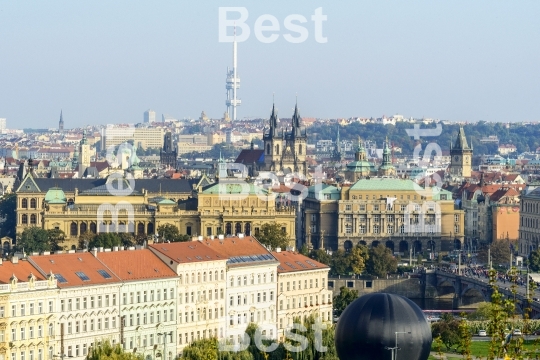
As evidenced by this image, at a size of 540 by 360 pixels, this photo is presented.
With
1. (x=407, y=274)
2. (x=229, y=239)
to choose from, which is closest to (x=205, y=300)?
(x=229, y=239)

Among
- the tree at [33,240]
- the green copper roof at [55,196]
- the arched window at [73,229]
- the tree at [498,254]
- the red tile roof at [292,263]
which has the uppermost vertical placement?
the red tile roof at [292,263]

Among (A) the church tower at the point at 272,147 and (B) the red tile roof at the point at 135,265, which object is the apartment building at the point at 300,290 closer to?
(B) the red tile roof at the point at 135,265

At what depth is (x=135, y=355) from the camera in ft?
160

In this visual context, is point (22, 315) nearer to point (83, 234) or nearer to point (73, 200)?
point (83, 234)

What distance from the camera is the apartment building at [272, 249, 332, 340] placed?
62.5m

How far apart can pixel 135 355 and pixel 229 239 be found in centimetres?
1501

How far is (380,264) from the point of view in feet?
290

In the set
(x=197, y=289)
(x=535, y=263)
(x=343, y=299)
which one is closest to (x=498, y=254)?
(x=535, y=263)

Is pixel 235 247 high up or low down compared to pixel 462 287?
up

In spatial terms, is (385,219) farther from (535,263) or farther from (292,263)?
(292,263)

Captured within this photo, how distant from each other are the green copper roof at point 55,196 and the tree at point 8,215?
224 cm

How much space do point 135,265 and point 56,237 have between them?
3977 centimetres

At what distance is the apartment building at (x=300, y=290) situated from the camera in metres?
62.5

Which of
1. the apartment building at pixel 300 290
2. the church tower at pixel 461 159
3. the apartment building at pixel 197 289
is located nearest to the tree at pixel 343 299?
the apartment building at pixel 300 290
